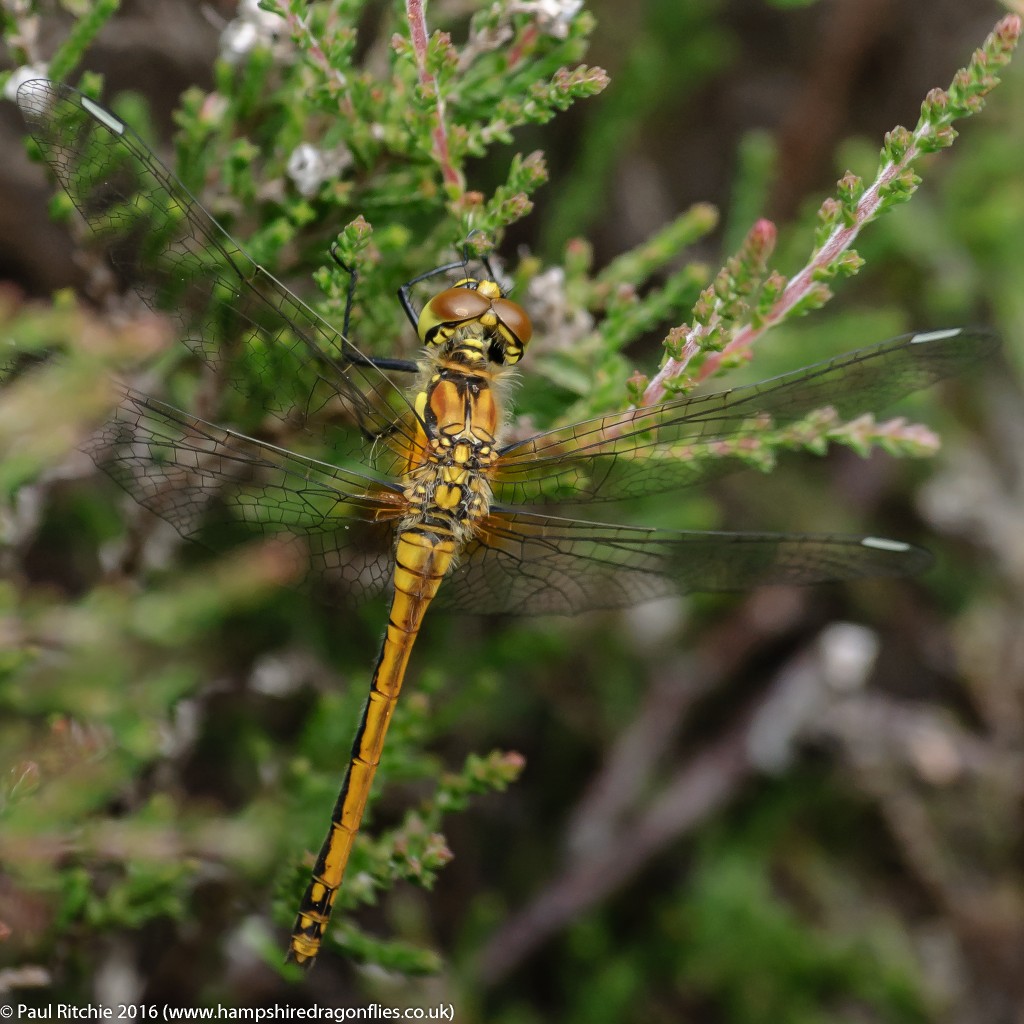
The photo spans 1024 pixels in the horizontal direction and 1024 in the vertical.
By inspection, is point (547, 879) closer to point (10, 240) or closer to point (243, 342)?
point (243, 342)

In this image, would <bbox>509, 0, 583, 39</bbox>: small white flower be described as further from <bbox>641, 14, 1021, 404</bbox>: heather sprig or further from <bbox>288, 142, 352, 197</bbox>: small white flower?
<bbox>641, 14, 1021, 404</bbox>: heather sprig

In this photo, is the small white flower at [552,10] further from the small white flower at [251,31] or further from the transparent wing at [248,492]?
the transparent wing at [248,492]

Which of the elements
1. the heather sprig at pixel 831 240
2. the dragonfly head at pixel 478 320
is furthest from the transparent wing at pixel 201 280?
the heather sprig at pixel 831 240

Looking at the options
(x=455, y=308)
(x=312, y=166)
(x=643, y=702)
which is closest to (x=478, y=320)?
(x=455, y=308)

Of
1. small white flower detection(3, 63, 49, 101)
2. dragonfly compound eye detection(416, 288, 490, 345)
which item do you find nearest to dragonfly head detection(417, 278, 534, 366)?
dragonfly compound eye detection(416, 288, 490, 345)

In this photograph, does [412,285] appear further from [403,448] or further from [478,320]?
[403,448]

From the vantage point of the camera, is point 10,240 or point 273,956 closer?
point 273,956

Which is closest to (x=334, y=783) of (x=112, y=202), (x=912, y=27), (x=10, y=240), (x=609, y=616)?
(x=112, y=202)

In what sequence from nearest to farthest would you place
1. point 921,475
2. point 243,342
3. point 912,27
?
1. point 243,342
2. point 921,475
3. point 912,27

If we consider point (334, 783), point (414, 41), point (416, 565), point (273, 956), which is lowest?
point (273, 956)
